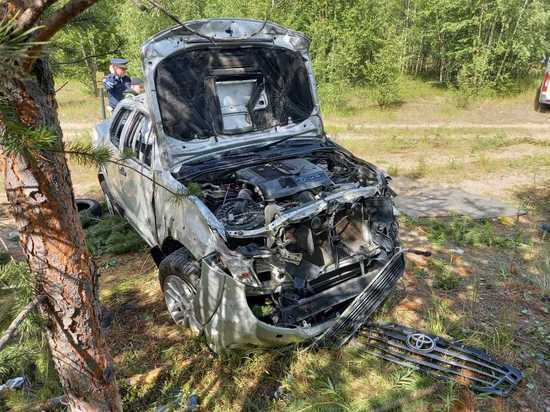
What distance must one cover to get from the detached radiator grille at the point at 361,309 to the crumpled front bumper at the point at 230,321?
21cm

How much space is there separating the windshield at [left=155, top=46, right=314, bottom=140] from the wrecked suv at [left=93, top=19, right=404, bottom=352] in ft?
0.04

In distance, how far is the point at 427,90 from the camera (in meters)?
17.1

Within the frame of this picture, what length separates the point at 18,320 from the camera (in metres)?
1.86

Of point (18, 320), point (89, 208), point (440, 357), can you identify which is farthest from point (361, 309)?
point (89, 208)

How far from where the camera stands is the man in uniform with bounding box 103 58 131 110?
7.23 meters

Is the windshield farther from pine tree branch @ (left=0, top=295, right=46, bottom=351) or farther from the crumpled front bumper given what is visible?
pine tree branch @ (left=0, top=295, right=46, bottom=351)

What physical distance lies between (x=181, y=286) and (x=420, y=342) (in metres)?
2.12

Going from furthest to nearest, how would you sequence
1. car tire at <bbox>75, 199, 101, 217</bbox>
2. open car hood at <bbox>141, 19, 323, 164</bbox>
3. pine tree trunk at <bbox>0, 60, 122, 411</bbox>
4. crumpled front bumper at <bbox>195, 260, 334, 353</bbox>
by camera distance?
car tire at <bbox>75, 199, 101, 217</bbox>
open car hood at <bbox>141, 19, 323, 164</bbox>
crumpled front bumper at <bbox>195, 260, 334, 353</bbox>
pine tree trunk at <bbox>0, 60, 122, 411</bbox>

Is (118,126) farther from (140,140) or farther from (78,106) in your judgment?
(78,106)

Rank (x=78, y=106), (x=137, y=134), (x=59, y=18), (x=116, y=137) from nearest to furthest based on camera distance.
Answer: (x=59, y=18)
(x=137, y=134)
(x=116, y=137)
(x=78, y=106)

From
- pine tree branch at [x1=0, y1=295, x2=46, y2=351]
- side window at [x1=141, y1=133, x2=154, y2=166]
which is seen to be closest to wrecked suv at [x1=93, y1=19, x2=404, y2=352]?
side window at [x1=141, y1=133, x2=154, y2=166]

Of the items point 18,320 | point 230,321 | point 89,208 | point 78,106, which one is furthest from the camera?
point 78,106

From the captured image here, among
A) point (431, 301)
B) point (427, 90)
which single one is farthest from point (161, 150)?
point (427, 90)

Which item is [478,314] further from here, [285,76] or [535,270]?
[285,76]
